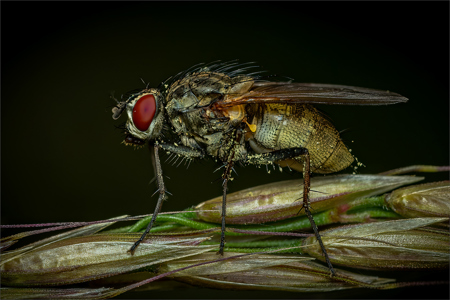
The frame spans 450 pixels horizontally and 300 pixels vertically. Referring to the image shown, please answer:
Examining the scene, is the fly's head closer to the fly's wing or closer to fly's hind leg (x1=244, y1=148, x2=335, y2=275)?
the fly's wing

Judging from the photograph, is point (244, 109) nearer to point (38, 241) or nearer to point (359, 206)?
point (359, 206)

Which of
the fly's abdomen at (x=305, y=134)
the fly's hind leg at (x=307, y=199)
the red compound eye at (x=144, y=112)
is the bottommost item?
the fly's hind leg at (x=307, y=199)

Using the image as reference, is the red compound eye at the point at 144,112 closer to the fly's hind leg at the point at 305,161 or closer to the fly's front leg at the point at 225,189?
the fly's front leg at the point at 225,189

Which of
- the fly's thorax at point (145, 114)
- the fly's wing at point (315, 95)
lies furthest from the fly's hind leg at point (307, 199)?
the fly's thorax at point (145, 114)

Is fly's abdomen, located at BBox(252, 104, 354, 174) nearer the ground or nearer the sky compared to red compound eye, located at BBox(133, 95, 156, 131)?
nearer the ground

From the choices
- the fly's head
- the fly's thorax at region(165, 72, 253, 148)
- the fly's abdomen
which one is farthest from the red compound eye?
the fly's abdomen

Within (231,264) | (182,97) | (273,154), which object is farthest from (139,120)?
(231,264)

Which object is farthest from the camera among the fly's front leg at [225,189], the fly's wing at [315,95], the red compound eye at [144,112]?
the red compound eye at [144,112]
